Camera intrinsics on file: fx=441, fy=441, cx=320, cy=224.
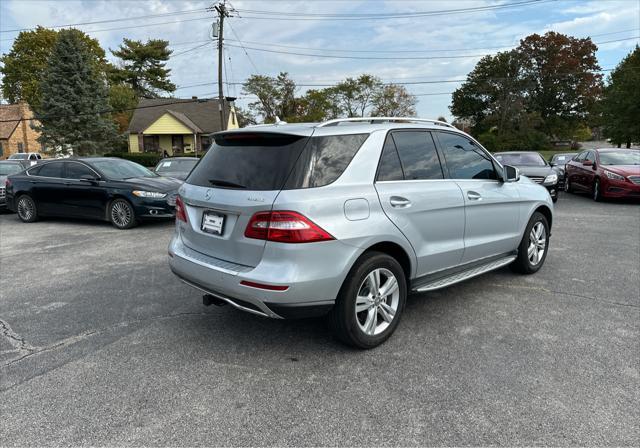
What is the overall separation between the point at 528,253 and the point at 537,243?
272 mm

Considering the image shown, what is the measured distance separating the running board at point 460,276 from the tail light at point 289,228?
4.15 ft

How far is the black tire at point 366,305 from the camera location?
3.16 meters

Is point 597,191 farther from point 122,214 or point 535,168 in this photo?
point 122,214

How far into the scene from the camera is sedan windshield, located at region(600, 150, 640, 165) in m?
12.3

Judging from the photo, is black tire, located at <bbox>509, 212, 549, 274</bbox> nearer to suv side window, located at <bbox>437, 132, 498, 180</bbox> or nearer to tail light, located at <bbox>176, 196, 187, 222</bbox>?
suv side window, located at <bbox>437, 132, 498, 180</bbox>

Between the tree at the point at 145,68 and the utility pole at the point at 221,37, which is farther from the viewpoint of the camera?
the tree at the point at 145,68

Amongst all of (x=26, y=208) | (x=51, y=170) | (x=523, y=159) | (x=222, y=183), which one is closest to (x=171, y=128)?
(x=26, y=208)

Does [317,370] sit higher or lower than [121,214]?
lower

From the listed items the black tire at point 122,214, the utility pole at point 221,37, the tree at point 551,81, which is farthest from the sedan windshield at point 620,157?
the tree at point 551,81

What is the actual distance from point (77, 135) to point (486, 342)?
38.1 meters

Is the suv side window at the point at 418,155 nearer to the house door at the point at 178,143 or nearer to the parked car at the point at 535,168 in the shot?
the parked car at the point at 535,168

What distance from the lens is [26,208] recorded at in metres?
9.85

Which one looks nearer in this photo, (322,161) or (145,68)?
(322,161)

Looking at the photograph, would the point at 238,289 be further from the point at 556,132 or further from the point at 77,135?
the point at 556,132
